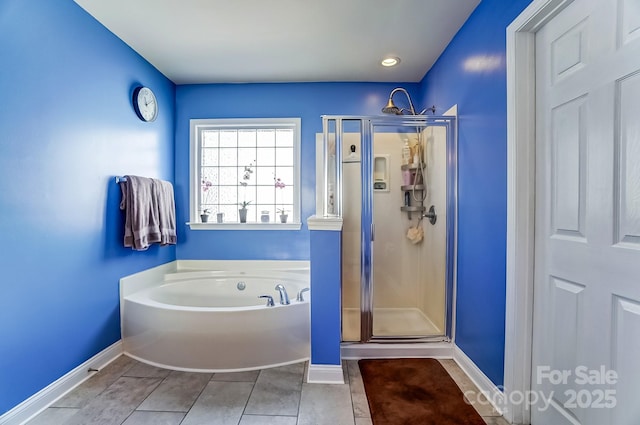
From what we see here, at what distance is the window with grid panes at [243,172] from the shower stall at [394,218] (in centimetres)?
99

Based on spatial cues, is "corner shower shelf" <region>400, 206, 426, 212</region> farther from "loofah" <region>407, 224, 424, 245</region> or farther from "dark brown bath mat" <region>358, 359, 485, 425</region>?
"dark brown bath mat" <region>358, 359, 485, 425</region>

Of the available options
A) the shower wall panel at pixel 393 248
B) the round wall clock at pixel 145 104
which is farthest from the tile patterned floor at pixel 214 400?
the round wall clock at pixel 145 104

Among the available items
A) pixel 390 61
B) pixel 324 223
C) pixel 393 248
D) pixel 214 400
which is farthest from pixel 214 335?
pixel 390 61

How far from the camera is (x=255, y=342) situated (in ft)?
6.95

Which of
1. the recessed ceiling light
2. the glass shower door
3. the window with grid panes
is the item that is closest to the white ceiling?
the recessed ceiling light

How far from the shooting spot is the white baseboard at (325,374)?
78.6 inches

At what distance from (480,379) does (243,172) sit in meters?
2.75

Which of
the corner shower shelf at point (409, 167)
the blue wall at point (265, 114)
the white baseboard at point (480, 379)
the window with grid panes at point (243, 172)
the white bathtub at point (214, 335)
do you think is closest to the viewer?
the white baseboard at point (480, 379)

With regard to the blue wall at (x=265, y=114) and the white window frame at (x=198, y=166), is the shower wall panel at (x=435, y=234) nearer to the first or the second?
the blue wall at (x=265, y=114)

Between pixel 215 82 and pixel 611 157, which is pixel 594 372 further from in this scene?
pixel 215 82

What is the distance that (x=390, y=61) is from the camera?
2.68 m

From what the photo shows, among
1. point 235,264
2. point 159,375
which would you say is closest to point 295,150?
point 235,264

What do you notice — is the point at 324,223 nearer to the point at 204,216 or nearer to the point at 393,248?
the point at 393,248

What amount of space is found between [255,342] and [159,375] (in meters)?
0.68
